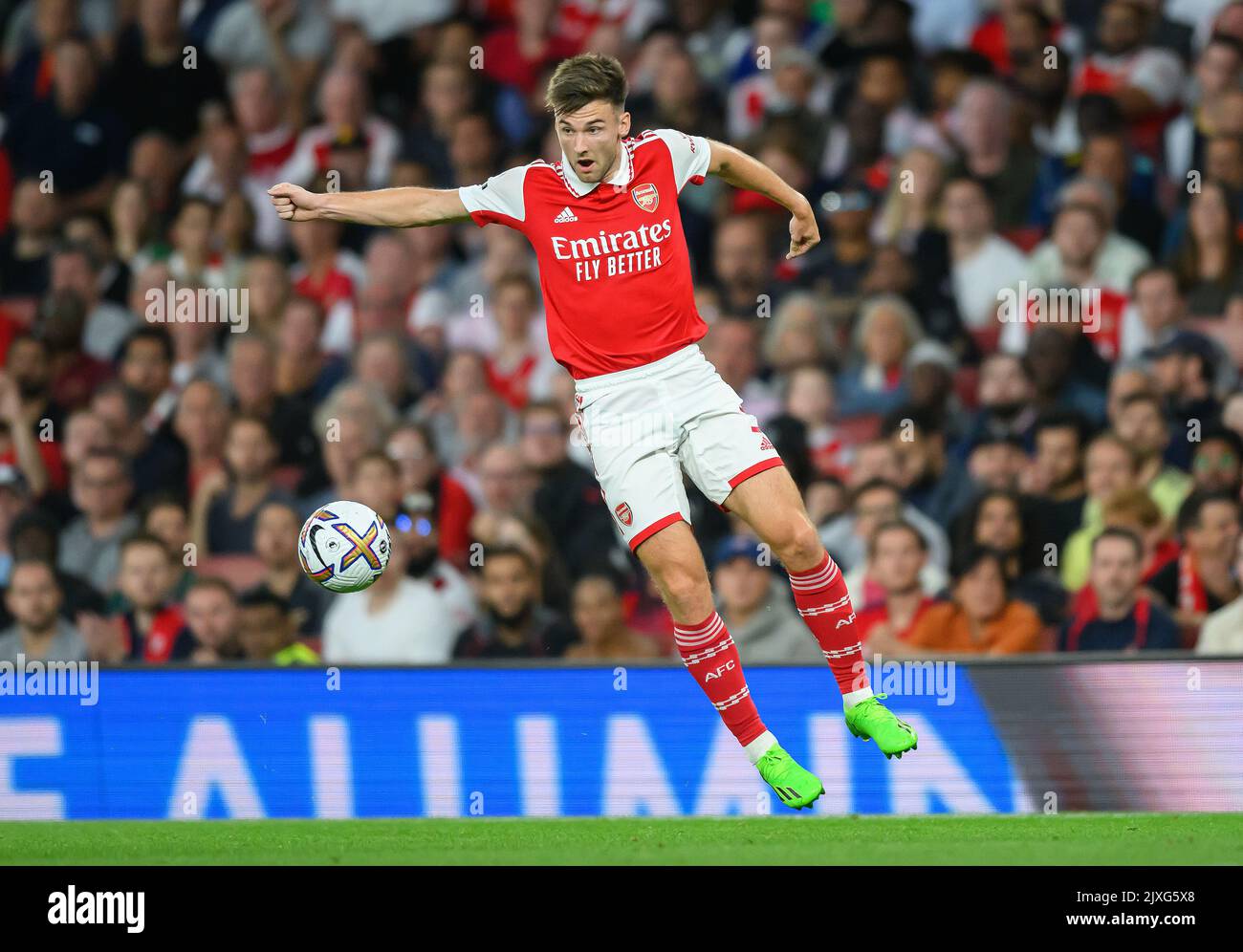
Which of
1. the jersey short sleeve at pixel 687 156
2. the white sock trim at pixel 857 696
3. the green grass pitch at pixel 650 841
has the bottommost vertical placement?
the green grass pitch at pixel 650 841

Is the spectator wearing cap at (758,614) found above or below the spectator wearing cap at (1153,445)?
below

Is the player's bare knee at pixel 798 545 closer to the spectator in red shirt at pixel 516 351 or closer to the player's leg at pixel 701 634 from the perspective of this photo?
the player's leg at pixel 701 634

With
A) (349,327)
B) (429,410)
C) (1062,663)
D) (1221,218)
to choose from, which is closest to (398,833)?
(1062,663)

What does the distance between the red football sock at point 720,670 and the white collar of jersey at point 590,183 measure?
1.62 m

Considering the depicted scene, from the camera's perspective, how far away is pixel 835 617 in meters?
6.85

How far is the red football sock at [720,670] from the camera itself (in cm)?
680

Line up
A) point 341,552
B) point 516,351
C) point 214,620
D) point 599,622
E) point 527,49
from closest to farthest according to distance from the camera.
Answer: point 341,552 < point 599,622 < point 214,620 < point 516,351 < point 527,49

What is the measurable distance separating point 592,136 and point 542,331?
4.57 metres

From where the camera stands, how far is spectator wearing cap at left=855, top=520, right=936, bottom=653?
938 centimetres

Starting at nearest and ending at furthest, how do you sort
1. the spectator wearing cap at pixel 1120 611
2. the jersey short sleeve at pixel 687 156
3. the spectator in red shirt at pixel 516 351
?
the jersey short sleeve at pixel 687 156
the spectator wearing cap at pixel 1120 611
the spectator in red shirt at pixel 516 351

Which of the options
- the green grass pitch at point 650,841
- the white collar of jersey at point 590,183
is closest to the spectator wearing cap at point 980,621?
the green grass pitch at point 650,841

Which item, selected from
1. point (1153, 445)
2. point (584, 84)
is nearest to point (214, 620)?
point (584, 84)

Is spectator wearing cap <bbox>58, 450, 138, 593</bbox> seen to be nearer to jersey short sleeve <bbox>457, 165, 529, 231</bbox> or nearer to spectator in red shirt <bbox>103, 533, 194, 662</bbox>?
spectator in red shirt <bbox>103, 533, 194, 662</bbox>

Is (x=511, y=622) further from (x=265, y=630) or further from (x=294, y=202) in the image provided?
(x=294, y=202)
